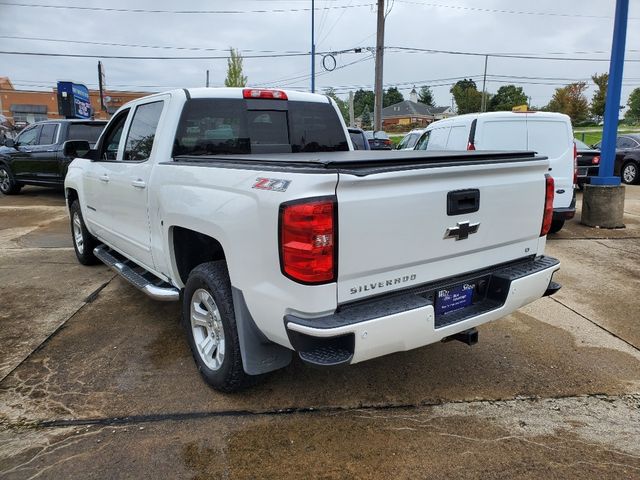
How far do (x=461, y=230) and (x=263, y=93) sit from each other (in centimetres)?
223

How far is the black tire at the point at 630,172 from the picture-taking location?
14859 mm

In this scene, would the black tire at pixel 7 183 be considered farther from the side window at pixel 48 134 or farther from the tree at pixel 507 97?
the tree at pixel 507 97

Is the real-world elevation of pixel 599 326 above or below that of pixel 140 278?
below

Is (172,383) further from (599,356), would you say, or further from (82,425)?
(599,356)

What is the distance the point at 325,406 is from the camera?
3.15 m

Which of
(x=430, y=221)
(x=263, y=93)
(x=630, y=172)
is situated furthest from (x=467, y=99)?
(x=430, y=221)

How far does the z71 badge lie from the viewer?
7.87 feet

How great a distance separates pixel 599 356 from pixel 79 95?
88.2 feet

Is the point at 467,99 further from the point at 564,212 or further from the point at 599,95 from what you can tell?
the point at 564,212

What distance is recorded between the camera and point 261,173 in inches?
102

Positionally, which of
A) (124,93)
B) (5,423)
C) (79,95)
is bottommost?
(5,423)

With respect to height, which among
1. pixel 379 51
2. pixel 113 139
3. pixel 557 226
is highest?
pixel 379 51

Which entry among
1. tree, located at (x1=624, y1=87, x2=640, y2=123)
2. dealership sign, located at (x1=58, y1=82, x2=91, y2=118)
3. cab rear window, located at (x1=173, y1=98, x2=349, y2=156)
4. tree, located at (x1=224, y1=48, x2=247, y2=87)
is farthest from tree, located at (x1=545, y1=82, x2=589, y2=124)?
cab rear window, located at (x1=173, y1=98, x2=349, y2=156)

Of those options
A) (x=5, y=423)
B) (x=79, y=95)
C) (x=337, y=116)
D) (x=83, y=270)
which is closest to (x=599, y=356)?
(x=337, y=116)
